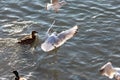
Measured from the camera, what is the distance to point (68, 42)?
12469mm

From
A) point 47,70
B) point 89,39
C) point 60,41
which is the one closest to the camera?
point 60,41

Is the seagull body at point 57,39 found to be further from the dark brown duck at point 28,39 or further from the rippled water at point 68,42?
the dark brown duck at point 28,39

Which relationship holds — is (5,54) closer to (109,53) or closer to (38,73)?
(38,73)

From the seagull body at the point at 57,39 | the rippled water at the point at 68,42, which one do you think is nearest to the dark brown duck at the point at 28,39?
the rippled water at the point at 68,42

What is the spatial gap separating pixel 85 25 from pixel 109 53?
6.01 feet

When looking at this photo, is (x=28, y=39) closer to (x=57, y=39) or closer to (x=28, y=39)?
(x=28, y=39)

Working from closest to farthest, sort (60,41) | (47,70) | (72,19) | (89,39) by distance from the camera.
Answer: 1. (60,41)
2. (47,70)
3. (89,39)
4. (72,19)

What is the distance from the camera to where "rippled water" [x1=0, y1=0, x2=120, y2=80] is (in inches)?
442

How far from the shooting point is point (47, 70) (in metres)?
11.3

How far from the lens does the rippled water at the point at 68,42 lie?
11.2 meters

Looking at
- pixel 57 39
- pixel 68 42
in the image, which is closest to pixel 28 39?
pixel 68 42

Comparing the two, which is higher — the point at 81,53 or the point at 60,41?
the point at 60,41

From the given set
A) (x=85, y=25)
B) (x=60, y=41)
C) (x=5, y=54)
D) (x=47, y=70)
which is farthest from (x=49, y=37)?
(x=85, y=25)

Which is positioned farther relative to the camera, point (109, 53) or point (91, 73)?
point (109, 53)
